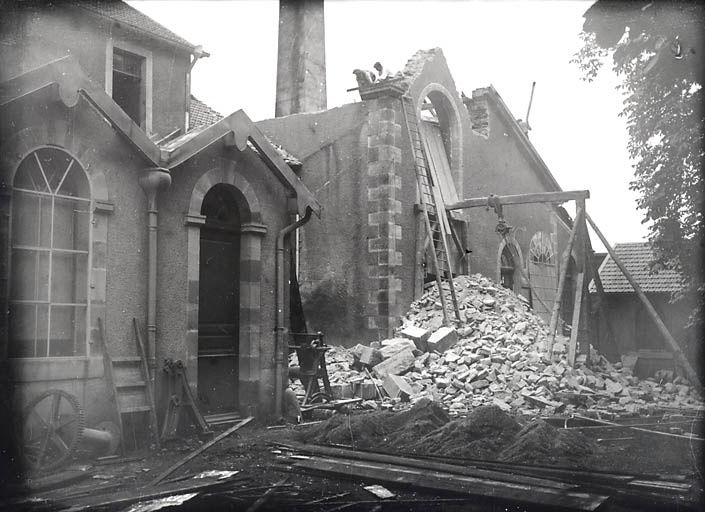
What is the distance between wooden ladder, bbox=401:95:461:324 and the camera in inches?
652

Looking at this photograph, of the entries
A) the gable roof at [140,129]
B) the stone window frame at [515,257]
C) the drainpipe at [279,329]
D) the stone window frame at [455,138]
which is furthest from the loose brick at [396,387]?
the stone window frame at [515,257]

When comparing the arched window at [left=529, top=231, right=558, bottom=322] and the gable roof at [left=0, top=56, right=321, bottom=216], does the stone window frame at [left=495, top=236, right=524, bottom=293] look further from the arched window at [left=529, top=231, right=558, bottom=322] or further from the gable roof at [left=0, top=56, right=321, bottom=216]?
the gable roof at [left=0, top=56, right=321, bottom=216]

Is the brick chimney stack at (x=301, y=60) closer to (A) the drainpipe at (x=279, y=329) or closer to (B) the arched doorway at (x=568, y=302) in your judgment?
(B) the arched doorway at (x=568, y=302)

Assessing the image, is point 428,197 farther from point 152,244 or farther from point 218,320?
point 152,244

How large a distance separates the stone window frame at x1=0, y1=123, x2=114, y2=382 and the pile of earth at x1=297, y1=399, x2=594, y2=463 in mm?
2790

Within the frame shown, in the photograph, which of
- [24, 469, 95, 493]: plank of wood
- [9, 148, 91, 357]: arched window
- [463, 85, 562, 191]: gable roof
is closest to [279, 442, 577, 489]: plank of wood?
[24, 469, 95, 493]: plank of wood

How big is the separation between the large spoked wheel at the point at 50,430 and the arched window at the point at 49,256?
0.61m

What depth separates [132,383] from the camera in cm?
871

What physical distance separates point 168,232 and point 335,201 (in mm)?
7682

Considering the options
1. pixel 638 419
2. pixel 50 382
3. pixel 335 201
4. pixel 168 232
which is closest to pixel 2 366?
pixel 50 382

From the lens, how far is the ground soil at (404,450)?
6.12 meters

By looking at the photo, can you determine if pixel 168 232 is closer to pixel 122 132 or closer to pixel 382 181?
pixel 122 132

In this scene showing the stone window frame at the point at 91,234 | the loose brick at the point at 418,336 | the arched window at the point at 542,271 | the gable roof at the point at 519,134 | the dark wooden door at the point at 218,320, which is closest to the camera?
the stone window frame at the point at 91,234

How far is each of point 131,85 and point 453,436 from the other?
32.7ft
